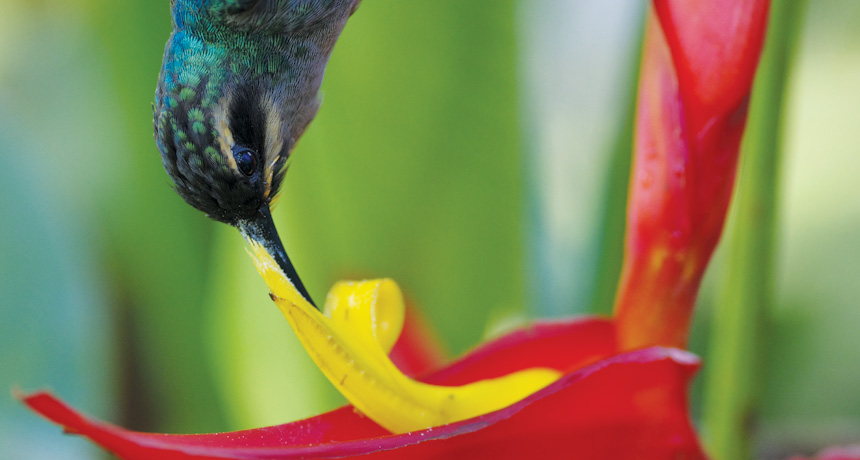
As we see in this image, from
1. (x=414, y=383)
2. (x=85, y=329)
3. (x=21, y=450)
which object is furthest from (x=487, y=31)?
(x=21, y=450)

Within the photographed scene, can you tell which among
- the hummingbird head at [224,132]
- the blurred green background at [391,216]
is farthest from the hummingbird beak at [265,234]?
the blurred green background at [391,216]

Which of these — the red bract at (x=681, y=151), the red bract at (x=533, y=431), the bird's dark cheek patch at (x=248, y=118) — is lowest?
the red bract at (x=533, y=431)

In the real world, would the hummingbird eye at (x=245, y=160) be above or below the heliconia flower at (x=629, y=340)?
above

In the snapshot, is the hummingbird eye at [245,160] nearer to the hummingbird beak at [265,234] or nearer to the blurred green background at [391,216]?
the hummingbird beak at [265,234]

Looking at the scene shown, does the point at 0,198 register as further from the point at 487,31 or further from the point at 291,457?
the point at 291,457

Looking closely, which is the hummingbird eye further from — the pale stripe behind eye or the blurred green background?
the blurred green background

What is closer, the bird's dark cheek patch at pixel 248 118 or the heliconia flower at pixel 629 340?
the heliconia flower at pixel 629 340
